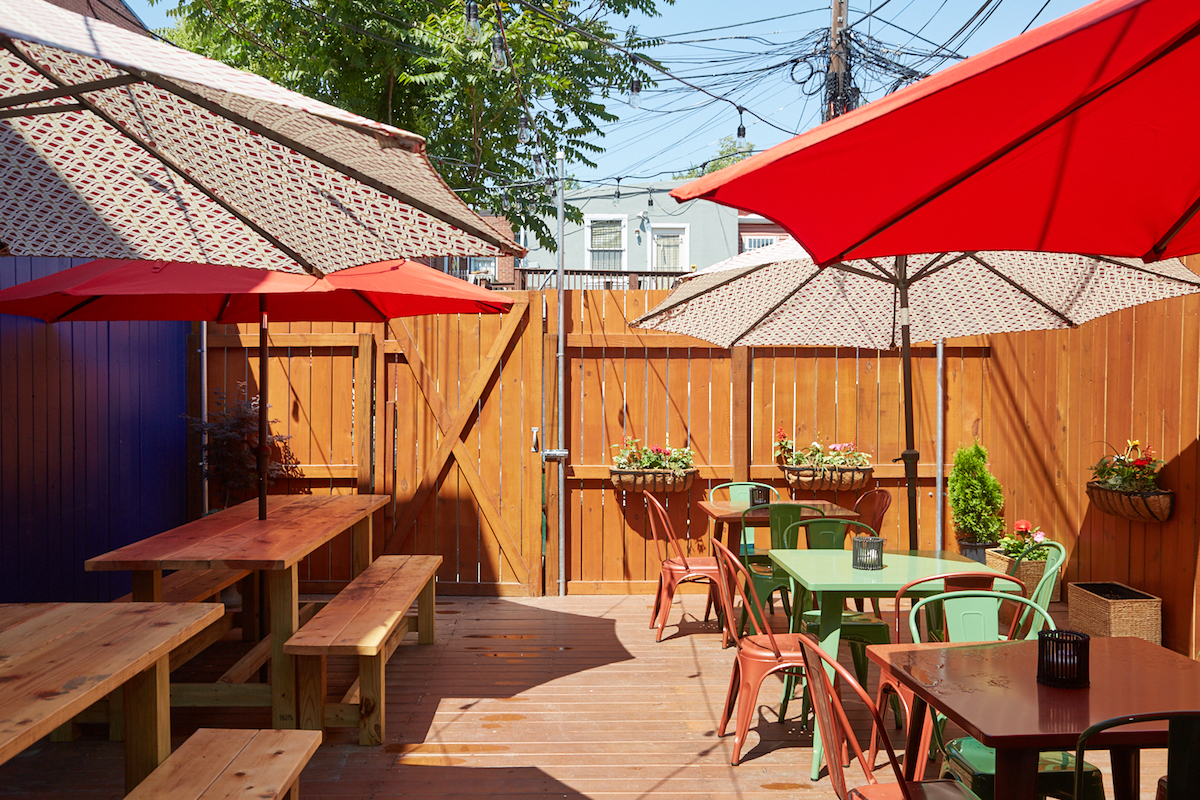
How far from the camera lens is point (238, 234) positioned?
257cm

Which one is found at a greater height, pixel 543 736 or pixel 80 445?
pixel 80 445

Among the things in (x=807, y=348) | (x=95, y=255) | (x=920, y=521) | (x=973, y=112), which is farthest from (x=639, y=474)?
(x=973, y=112)

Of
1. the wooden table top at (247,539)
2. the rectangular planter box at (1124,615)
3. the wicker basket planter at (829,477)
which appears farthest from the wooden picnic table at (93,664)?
the rectangular planter box at (1124,615)

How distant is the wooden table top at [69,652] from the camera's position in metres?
1.78

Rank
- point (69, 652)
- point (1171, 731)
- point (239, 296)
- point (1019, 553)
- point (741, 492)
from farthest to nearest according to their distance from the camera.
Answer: point (741, 492) < point (1019, 553) < point (239, 296) < point (69, 652) < point (1171, 731)

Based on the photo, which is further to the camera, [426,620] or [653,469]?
[653,469]

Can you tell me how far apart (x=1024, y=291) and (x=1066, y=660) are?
2.40 meters

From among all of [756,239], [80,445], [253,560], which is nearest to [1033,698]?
[253,560]

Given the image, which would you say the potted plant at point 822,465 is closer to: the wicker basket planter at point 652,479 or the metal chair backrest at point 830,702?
the wicker basket planter at point 652,479

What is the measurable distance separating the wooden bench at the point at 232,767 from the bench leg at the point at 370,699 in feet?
2.97

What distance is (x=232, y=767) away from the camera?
229 centimetres

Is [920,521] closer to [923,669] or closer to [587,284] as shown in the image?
[923,669]

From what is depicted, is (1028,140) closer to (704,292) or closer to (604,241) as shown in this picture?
(704,292)

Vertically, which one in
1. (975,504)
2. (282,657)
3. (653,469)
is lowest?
(282,657)
